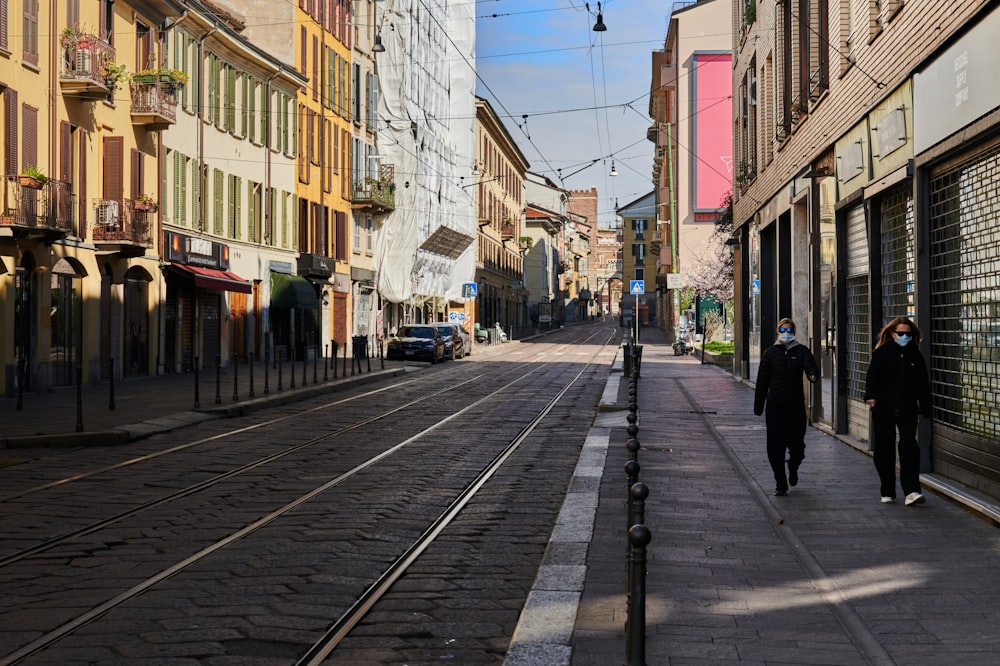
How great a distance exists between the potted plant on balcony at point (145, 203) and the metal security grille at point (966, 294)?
71.4ft

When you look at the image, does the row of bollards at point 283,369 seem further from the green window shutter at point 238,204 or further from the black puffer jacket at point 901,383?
the black puffer jacket at point 901,383

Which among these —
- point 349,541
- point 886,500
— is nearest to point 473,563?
point 349,541

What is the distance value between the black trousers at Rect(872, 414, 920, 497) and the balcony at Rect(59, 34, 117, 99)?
67.5 ft

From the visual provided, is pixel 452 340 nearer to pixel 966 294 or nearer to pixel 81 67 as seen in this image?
pixel 81 67

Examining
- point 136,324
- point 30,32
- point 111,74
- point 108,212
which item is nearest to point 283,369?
point 136,324

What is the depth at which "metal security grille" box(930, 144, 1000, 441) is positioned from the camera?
1030cm

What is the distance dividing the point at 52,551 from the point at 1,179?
16.7m

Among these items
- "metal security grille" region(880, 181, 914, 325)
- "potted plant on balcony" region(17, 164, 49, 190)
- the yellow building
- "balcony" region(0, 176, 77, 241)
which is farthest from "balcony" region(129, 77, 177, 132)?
"metal security grille" region(880, 181, 914, 325)

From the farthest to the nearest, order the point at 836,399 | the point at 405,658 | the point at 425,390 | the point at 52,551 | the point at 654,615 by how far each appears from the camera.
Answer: the point at 425,390, the point at 836,399, the point at 52,551, the point at 654,615, the point at 405,658

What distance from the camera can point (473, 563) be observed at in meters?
8.21

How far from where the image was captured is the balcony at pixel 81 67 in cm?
2628

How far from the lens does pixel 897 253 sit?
13.5m

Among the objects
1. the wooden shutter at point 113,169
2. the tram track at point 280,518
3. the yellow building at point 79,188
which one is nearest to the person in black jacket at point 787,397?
the tram track at point 280,518

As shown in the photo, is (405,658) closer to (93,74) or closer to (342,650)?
(342,650)
